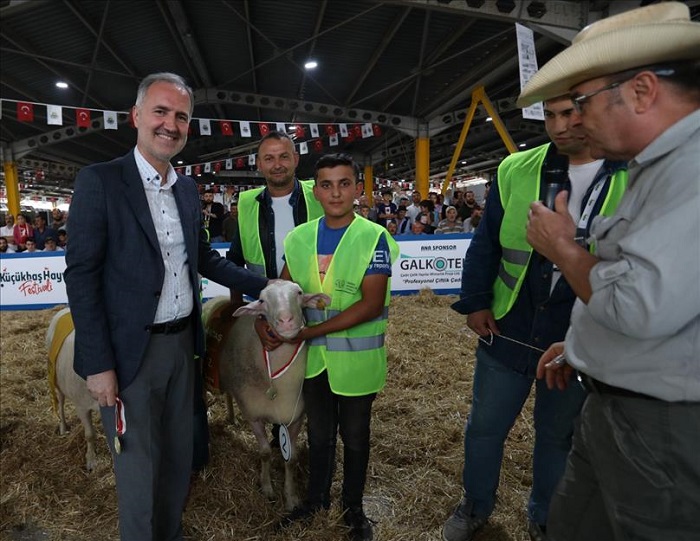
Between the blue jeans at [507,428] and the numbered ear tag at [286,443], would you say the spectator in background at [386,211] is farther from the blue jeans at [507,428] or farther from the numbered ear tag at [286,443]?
the blue jeans at [507,428]

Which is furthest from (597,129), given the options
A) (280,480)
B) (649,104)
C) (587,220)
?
(280,480)

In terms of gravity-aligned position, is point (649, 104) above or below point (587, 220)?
above

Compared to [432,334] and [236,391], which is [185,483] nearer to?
[236,391]

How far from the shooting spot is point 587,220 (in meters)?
1.75

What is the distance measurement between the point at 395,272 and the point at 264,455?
5.74 meters

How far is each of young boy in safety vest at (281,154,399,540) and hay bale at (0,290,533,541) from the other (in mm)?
334

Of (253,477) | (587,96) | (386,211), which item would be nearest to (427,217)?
(386,211)

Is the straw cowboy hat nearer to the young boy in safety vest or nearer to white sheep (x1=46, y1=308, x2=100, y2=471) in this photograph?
the young boy in safety vest

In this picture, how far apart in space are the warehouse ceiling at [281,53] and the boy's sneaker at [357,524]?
7.03 meters

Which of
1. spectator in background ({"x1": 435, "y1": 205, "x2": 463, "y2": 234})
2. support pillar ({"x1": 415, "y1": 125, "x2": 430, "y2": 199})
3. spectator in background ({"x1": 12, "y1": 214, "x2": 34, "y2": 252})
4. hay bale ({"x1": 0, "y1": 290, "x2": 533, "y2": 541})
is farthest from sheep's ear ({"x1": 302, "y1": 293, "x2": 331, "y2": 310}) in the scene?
support pillar ({"x1": 415, "y1": 125, "x2": 430, "y2": 199})

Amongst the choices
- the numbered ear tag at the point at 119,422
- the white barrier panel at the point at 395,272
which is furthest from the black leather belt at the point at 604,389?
the white barrier panel at the point at 395,272

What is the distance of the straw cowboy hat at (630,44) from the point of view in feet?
3.23

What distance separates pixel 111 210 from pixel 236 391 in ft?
4.23

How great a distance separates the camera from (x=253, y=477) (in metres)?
2.78
